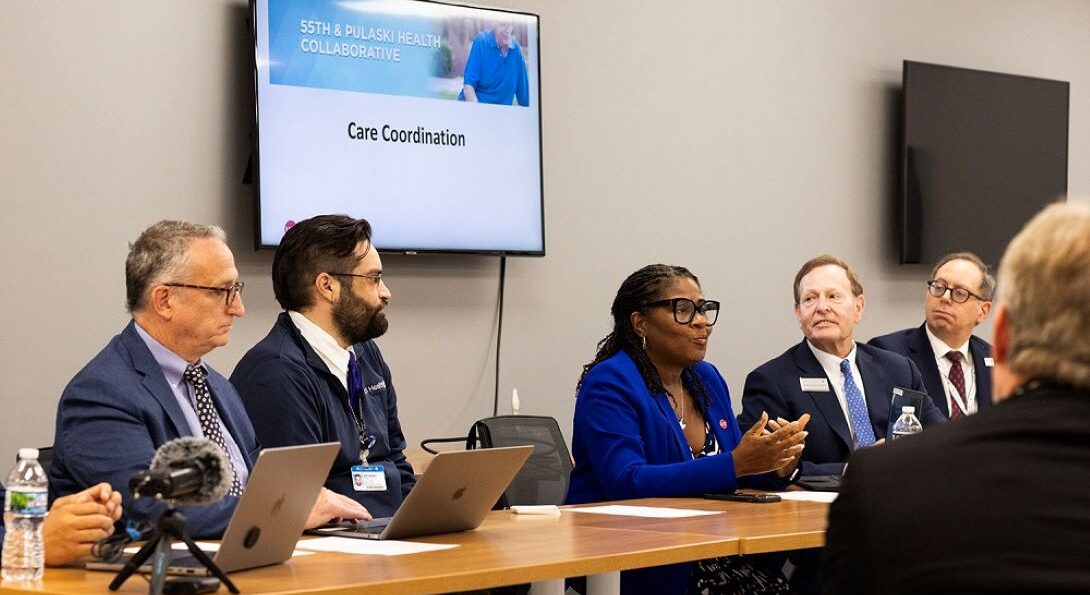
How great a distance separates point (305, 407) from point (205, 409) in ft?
1.42

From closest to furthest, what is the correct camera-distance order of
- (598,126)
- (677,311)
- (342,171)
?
(677,311)
(342,171)
(598,126)

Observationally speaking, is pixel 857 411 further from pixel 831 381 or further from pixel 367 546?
pixel 367 546

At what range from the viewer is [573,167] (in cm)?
595

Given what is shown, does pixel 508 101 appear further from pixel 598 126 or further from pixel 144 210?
pixel 144 210

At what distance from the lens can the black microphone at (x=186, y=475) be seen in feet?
7.52

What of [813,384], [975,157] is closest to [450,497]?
[813,384]

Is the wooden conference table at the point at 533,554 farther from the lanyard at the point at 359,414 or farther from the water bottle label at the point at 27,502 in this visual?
the lanyard at the point at 359,414

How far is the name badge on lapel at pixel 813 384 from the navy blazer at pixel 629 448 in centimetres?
63

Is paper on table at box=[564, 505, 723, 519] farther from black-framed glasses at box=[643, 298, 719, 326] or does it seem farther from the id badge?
black-framed glasses at box=[643, 298, 719, 326]

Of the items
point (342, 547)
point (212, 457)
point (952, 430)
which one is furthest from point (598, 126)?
point (952, 430)

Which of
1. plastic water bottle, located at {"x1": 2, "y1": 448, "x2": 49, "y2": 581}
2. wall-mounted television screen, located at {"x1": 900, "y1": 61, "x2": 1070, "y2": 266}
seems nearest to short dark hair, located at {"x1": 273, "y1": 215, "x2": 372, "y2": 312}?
plastic water bottle, located at {"x1": 2, "y1": 448, "x2": 49, "y2": 581}

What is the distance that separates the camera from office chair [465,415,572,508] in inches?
177

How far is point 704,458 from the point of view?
4.00 meters

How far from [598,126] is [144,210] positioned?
2051mm
